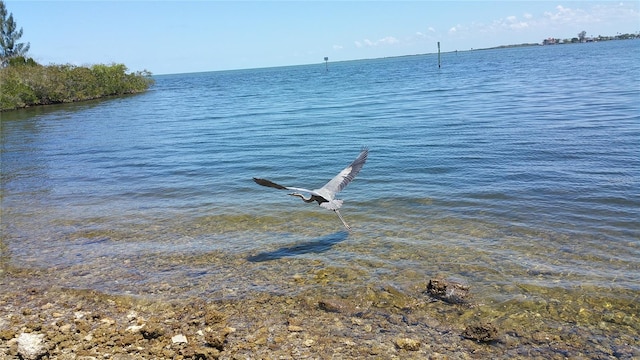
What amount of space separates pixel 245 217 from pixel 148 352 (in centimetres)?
650

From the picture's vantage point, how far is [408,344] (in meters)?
6.46

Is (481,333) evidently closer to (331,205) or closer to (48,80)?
(331,205)

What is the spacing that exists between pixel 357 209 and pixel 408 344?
21.9 feet

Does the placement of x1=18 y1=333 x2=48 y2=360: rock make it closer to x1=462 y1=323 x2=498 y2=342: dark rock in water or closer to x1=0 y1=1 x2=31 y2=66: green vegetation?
x1=462 y1=323 x2=498 y2=342: dark rock in water

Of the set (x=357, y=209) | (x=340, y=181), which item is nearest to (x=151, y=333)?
(x=340, y=181)

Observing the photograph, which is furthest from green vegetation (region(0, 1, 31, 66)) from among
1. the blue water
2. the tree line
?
the blue water

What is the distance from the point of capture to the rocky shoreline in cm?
633

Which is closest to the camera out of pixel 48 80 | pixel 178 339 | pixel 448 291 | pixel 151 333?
pixel 178 339

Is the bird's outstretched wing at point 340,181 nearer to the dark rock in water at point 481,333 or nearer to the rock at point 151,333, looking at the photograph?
the dark rock in water at point 481,333

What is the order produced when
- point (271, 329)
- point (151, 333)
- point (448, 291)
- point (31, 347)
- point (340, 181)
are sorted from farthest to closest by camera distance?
point (340, 181)
point (448, 291)
point (271, 329)
point (151, 333)
point (31, 347)

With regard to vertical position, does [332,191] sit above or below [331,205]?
above

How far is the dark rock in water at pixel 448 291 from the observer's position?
770 centimetres

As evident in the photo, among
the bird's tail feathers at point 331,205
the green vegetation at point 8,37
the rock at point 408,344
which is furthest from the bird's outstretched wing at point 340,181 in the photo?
the green vegetation at point 8,37

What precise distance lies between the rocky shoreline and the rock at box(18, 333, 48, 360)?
1cm
